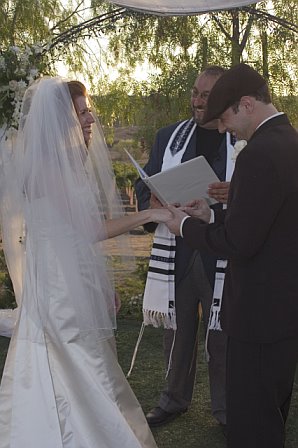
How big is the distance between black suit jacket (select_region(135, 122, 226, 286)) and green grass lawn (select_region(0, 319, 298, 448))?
855 mm

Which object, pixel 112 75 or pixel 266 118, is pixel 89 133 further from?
pixel 112 75

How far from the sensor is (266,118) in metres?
3.11

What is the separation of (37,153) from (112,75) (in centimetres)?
441

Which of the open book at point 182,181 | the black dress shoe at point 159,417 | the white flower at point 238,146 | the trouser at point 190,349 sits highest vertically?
the white flower at point 238,146

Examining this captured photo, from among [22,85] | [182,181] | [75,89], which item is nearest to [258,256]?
[182,181]

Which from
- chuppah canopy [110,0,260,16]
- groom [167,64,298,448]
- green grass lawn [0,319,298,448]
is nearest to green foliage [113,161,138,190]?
green grass lawn [0,319,298,448]

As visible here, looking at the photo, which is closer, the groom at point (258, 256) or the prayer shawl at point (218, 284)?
the groom at point (258, 256)

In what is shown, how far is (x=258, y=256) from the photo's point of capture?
310cm

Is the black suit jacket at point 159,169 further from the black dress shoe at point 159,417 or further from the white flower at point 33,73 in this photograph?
the white flower at point 33,73

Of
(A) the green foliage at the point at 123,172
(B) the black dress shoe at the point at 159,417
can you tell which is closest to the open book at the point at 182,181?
(B) the black dress shoe at the point at 159,417

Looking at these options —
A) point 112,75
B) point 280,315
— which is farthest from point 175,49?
point 280,315

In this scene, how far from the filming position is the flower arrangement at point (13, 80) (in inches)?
152

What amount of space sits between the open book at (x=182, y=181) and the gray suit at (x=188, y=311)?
0.48 metres

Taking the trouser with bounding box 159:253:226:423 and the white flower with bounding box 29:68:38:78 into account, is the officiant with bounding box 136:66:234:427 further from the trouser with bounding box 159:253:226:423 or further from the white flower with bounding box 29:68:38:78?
the white flower with bounding box 29:68:38:78
